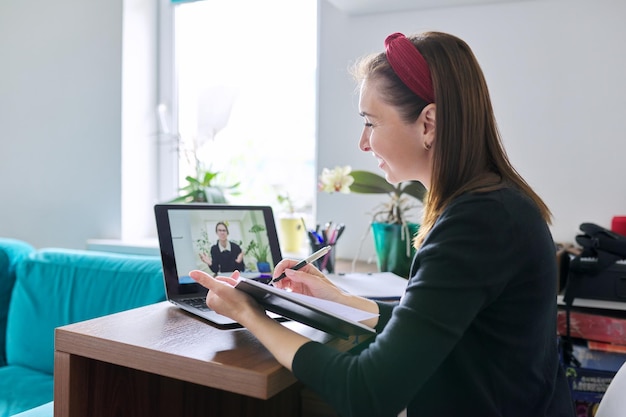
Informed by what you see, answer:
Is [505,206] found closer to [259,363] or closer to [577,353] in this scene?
[259,363]

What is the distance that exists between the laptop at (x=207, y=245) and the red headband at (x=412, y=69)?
1.79 ft

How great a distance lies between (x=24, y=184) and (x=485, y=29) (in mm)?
2121

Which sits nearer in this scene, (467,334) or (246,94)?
(467,334)

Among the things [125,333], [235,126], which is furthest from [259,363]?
[235,126]

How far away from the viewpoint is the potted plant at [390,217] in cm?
164

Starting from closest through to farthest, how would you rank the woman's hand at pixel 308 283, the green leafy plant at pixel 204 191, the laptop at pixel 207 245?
the woman's hand at pixel 308 283 → the laptop at pixel 207 245 → the green leafy plant at pixel 204 191

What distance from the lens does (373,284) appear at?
1.43m

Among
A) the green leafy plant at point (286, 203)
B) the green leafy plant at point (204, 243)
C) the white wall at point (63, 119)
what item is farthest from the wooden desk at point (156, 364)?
the white wall at point (63, 119)

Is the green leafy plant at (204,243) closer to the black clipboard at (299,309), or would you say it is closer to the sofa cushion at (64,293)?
the black clipboard at (299,309)

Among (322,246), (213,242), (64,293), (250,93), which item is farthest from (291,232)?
(213,242)

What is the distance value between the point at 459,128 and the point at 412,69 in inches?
4.6

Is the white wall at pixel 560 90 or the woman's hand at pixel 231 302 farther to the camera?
the white wall at pixel 560 90

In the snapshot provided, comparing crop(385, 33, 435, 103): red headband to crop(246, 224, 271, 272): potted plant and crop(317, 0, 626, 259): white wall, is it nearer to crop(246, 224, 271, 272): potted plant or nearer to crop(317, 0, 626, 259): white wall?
crop(246, 224, 271, 272): potted plant

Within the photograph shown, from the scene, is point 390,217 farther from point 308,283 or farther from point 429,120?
point 429,120
